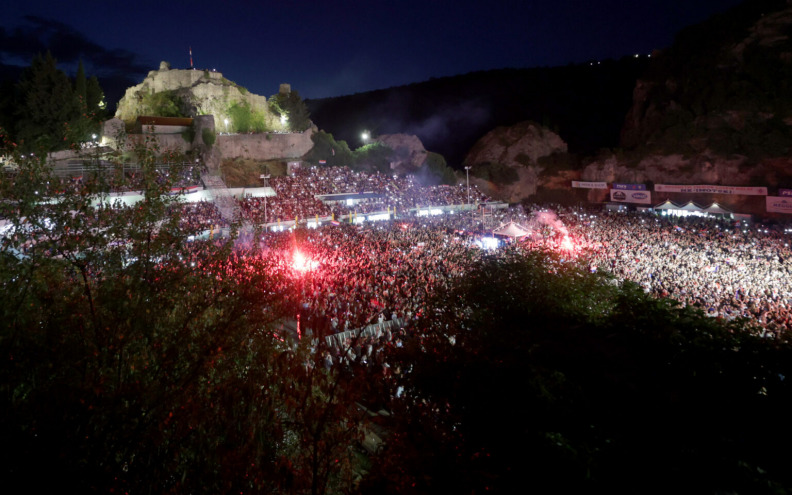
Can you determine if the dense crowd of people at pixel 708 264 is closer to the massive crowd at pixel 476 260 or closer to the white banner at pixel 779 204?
the massive crowd at pixel 476 260

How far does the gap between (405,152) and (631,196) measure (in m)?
23.7

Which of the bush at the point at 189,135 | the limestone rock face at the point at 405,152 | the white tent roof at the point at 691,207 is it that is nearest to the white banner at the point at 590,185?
the white tent roof at the point at 691,207

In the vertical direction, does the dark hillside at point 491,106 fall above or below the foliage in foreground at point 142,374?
above

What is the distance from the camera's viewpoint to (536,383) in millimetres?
4363

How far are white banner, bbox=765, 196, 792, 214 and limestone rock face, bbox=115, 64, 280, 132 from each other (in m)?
46.4

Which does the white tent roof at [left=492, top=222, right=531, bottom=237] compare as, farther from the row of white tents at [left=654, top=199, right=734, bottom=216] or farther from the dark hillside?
the dark hillside

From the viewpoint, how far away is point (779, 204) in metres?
30.9

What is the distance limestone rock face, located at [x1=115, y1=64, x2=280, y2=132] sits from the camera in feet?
126

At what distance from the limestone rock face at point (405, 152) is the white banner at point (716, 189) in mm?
23808

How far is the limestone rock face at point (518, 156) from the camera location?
4722cm

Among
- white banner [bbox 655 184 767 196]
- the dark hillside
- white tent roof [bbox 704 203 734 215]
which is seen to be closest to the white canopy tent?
white tent roof [bbox 704 203 734 215]

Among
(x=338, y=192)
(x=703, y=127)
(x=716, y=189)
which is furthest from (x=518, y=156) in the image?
(x=338, y=192)

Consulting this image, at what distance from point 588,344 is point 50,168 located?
8714mm

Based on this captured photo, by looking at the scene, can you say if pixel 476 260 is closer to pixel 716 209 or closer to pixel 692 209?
pixel 692 209
